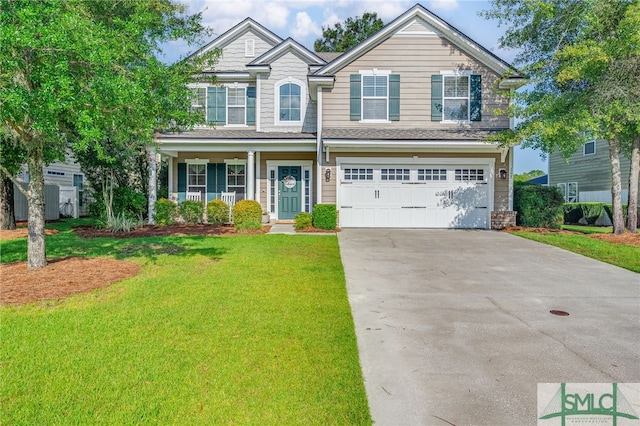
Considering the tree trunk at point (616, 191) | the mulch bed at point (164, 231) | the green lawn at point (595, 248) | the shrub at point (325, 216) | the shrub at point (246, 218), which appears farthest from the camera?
the shrub at point (325, 216)

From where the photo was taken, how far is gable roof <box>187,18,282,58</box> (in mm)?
16828

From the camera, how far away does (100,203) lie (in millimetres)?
14008

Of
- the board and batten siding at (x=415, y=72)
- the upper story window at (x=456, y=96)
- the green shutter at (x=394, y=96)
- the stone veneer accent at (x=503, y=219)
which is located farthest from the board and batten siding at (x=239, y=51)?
the stone veneer accent at (x=503, y=219)

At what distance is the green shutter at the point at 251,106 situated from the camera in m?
16.0

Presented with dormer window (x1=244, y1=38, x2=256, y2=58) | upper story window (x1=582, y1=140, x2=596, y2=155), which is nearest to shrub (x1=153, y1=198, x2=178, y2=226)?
dormer window (x1=244, y1=38, x2=256, y2=58)

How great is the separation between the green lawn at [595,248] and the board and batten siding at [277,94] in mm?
8770

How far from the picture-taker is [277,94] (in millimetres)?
15719

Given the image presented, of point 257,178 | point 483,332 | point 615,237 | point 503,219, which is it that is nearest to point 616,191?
point 615,237

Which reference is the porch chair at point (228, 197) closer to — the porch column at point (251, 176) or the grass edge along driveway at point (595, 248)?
the porch column at point (251, 176)

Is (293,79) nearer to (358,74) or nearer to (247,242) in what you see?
(358,74)

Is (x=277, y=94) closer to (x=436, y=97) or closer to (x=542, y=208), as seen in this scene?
(x=436, y=97)

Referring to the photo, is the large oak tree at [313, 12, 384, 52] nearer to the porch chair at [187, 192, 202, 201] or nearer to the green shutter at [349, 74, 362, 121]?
the green shutter at [349, 74, 362, 121]

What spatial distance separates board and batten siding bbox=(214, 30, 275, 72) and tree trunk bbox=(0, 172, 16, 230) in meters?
9.16

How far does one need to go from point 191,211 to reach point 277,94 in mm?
5745
